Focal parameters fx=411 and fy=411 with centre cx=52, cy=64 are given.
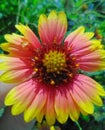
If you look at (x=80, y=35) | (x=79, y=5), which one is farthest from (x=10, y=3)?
(x=80, y=35)

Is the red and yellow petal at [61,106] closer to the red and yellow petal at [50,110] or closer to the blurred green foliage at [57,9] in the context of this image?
the red and yellow petal at [50,110]

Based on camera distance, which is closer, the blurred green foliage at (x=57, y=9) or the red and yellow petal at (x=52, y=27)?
the red and yellow petal at (x=52, y=27)

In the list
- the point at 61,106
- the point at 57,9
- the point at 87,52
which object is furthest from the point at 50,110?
the point at 57,9

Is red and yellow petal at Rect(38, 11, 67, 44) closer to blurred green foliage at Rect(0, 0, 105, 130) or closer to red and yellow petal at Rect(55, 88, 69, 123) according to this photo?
red and yellow petal at Rect(55, 88, 69, 123)

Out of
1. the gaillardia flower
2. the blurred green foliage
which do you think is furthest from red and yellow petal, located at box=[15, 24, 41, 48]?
the blurred green foliage

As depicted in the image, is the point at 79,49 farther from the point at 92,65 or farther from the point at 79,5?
the point at 79,5

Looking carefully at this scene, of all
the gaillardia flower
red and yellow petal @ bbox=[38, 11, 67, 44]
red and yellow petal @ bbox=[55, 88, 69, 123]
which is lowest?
red and yellow petal @ bbox=[55, 88, 69, 123]

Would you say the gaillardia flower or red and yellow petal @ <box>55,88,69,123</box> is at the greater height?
the gaillardia flower

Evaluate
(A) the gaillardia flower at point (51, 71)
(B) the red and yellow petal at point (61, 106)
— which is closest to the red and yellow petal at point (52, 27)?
(A) the gaillardia flower at point (51, 71)
